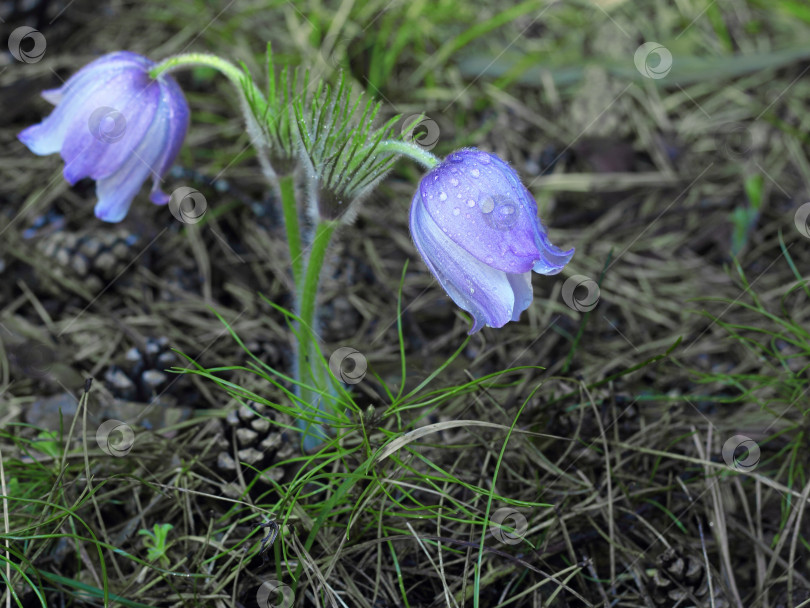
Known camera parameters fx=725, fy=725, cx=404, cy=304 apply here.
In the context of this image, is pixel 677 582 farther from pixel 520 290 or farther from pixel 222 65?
pixel 222 65

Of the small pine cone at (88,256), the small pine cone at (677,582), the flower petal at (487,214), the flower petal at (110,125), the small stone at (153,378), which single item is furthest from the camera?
the small pine cone at (88,256)

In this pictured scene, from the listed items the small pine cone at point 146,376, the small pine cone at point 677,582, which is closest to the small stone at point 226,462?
the small pine cone at point 146,376

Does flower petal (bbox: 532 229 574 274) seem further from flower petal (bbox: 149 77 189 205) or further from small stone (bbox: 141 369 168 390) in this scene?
small stone (bbox: 141 369 168 390)

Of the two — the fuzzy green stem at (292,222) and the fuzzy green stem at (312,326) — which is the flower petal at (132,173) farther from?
the fuzzy green stem at (312,326)

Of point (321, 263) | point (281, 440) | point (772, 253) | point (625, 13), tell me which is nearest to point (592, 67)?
point (625, 13)

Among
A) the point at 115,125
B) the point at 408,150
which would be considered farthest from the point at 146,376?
the point at 408,150

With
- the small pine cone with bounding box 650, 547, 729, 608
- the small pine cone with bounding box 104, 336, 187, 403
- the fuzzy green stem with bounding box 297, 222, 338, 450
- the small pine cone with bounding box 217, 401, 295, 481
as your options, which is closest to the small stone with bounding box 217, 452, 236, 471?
the small pine cone with bounding box 217, 401, 295, 481
